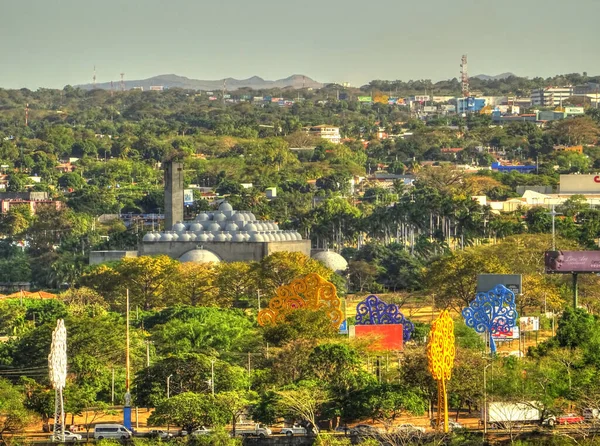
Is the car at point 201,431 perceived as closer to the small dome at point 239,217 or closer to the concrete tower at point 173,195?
the small dome at point 239,217

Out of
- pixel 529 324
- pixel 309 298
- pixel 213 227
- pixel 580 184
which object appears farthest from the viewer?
pixel 580 184

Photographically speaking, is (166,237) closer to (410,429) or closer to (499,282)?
(499,282)

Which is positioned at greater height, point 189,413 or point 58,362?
point 58,362

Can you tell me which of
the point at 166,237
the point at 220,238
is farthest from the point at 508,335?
the point at 166,237

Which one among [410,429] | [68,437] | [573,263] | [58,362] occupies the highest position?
[573,263]

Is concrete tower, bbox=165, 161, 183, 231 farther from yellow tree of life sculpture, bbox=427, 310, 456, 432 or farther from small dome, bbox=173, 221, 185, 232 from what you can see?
yellow tree of life sculpture, bbox=427, 310, 456, 432

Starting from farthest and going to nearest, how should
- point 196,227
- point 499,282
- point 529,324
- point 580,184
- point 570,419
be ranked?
point 580,184 < point 196,227 < point 499,282 < point 529,324 < point 570,419

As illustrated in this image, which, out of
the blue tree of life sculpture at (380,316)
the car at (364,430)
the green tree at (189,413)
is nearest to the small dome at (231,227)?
the blue tree of life sculpture at (380,316)
